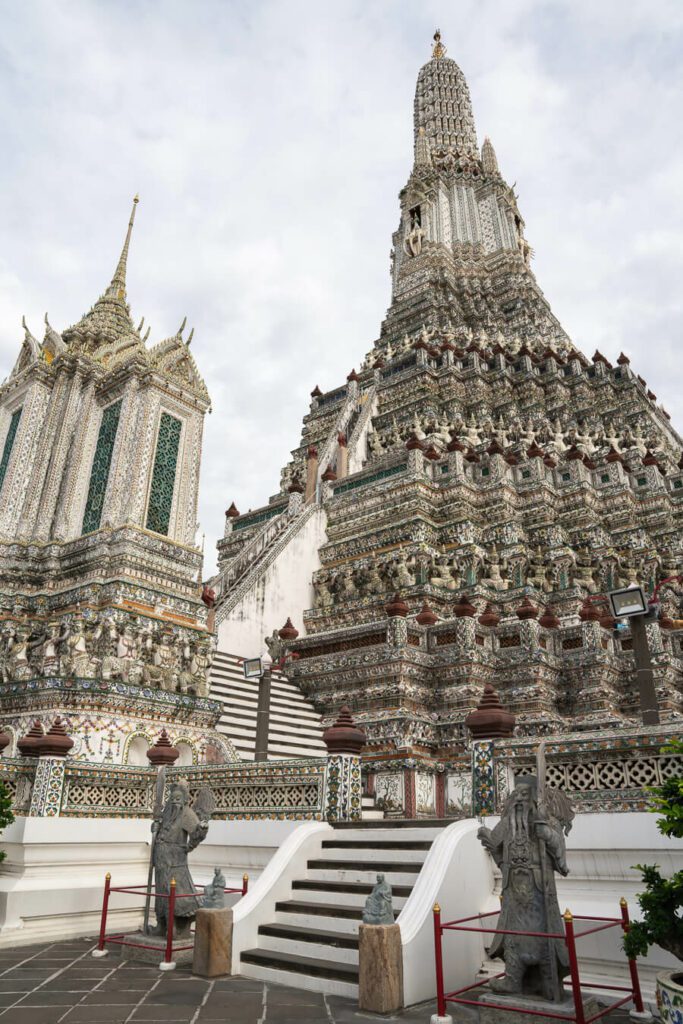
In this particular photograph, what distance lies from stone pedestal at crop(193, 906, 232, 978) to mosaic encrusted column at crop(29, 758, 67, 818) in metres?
3.15

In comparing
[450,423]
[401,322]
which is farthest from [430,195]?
[450,423]

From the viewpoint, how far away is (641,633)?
7098 millimetres

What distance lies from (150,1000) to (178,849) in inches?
73.6

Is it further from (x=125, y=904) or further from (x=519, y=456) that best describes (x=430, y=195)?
(x=125, y=904)

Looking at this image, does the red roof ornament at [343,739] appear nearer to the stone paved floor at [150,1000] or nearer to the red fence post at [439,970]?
the stone paved floor at [150,1000]

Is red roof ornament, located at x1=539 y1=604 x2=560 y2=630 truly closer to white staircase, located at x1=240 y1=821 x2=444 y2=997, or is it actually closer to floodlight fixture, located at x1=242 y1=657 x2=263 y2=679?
floodlight fixture, located at x1=242 y1=657 x2=263 y2=679

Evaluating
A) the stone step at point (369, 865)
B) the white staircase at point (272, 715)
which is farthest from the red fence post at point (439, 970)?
the white staircase at point (272, 715)

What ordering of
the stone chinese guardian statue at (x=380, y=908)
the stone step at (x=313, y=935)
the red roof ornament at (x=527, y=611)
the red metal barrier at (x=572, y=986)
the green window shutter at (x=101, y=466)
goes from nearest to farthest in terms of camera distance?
1. the red metal barrier at (x=572, y=986)
2. the stone chinese guardian statue at (x=380, y=908)
3. the stone step at (x=313, y=935)
4. the green window shutter at (x=101, y=466)
5. the red roof ornament at (x=527, y=611)

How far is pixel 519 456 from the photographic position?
75.7ft

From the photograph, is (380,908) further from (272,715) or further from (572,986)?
(272,715)

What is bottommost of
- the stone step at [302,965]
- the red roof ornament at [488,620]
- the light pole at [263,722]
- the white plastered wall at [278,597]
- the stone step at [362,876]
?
the stone step at [302,965]

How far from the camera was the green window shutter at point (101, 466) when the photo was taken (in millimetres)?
13031

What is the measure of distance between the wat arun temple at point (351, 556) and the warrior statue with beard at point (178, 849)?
10.5 feet

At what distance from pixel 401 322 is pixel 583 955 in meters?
34.5
